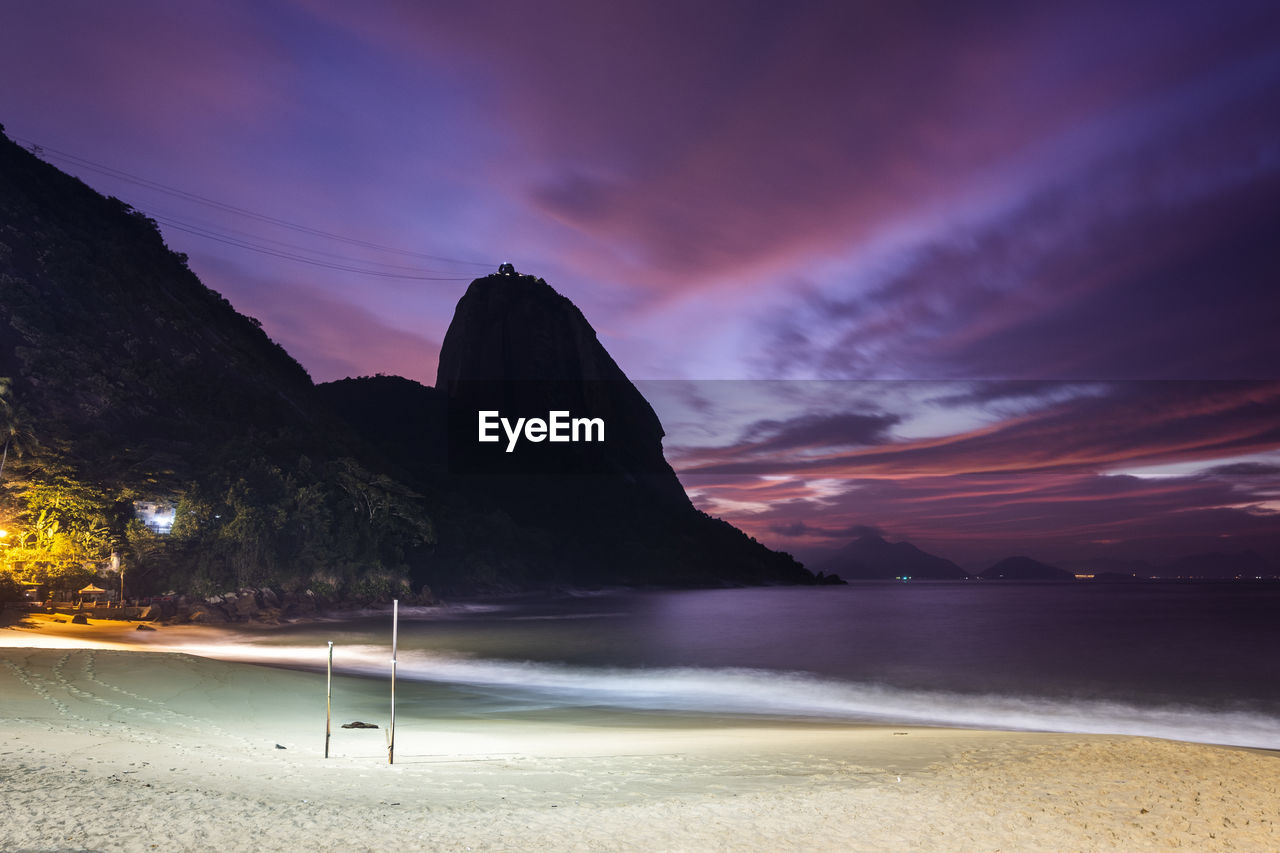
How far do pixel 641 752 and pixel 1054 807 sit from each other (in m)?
5.51

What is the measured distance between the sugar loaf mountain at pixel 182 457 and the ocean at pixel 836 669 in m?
8.45

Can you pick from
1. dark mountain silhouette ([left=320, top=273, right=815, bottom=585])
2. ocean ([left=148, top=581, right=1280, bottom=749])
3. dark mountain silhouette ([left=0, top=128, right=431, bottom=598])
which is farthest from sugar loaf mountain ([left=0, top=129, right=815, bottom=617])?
ocean ([left=148, top=581, right=1280, bottom=749])

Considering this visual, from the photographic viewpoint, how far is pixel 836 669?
32.9m

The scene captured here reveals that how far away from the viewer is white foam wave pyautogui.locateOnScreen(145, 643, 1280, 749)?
20.2 m

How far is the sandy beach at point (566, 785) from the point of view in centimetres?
670

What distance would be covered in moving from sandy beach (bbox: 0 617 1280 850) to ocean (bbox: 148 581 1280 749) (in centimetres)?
485

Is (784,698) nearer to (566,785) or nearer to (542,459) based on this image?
(566,785)

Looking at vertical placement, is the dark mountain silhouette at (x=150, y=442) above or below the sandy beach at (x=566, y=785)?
above

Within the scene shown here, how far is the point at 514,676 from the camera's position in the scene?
2903 cm

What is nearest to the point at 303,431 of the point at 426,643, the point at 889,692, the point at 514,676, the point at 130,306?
the point at 130,306

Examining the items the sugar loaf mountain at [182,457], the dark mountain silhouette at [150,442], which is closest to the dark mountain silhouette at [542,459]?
the sugar loaf mountain at [182,457]

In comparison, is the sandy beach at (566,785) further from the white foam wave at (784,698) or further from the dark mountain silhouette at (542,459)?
the dark mountain silhouette at (542,459)

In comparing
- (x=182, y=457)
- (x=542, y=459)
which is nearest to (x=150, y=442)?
(x=182, y=457)

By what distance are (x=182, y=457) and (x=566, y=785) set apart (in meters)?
56.6
